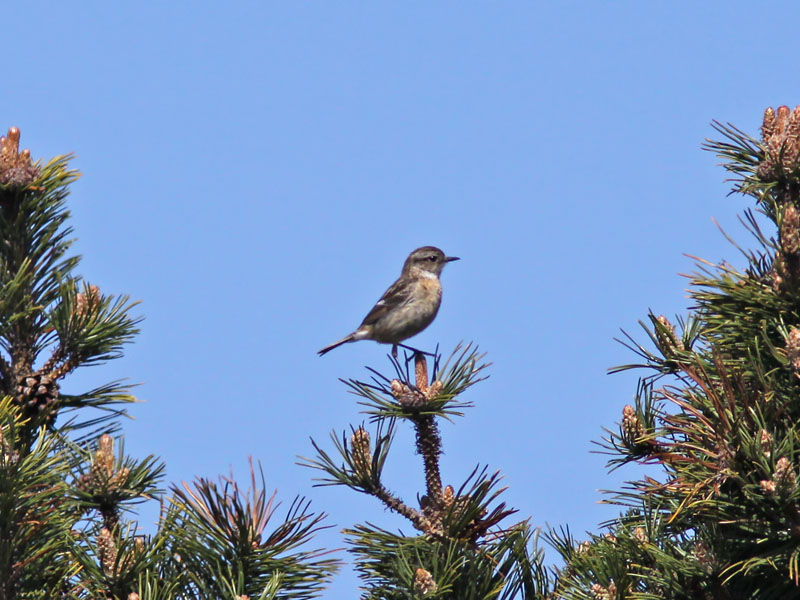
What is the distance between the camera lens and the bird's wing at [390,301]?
12.1 m

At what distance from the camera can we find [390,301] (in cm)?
1220

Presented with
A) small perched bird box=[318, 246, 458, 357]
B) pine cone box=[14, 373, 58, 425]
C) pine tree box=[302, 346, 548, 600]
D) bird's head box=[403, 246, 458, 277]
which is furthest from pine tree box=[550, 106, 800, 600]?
bird's head box=[403, 246, 458, 277]

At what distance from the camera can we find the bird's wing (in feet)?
39.7

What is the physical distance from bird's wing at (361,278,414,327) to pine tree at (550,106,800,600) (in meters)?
7.53

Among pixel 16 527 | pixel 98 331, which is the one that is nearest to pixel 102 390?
pixel 98 331

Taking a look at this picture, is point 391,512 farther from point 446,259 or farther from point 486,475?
→ point 446,259

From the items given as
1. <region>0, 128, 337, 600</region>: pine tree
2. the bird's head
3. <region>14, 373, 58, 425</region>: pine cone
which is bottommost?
<region>0, 128, 337, 600</region>: pine tree

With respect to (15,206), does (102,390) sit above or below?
below

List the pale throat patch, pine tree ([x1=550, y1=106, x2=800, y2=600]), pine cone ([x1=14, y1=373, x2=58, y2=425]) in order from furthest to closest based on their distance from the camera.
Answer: the pale throat patch → pine cone ([x1=14, y1=373, x2=58, y2=425]) → pine tree ([x1=550, y1=106, x2=800, y2=600])

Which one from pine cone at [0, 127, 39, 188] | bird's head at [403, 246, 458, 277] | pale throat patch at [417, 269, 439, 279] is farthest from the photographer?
bird's head at [403, 246, 458, 277]

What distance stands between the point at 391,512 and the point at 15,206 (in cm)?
254

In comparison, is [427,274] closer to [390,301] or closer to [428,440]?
[390,301]

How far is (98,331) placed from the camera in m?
4.96

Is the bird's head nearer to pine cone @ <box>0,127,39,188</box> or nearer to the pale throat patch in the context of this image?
the pale throat patch
